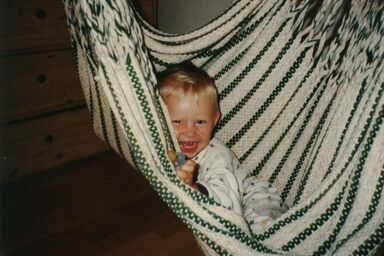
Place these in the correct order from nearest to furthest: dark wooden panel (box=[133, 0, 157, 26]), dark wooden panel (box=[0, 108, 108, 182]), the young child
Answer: the young child → dark wooden panel (box=[0, 108, 108, 182]) → dark wooden panel (box=[133, 0, 157, 26])

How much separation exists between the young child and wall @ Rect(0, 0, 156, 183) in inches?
21.8

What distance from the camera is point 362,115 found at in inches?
20.8

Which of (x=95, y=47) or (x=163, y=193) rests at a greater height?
(x=95, y=47)

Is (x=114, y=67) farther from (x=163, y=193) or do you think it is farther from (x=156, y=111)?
(x=163, y=193)

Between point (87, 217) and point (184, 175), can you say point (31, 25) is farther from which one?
point (184, 175)

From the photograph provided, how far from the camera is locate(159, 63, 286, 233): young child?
2.66ft

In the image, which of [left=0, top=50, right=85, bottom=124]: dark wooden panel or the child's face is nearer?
the child's face

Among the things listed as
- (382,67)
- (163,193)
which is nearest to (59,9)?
(163,193)

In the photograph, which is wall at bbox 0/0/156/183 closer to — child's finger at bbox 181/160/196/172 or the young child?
the young child

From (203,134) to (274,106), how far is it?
7.3 inches

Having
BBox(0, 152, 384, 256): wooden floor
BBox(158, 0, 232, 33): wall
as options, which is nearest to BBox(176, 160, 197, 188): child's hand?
BBox(0, 152, 384, 256): wooden floor

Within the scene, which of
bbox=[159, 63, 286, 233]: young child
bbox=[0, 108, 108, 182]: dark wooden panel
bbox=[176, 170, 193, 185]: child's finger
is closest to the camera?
bbox=[176, 170, 193, 185]: child's finger

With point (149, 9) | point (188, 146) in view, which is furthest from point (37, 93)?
point (188, 146)

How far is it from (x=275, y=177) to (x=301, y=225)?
12.3 inches
